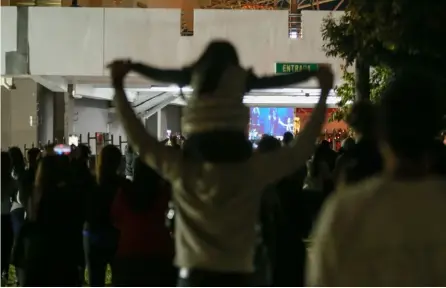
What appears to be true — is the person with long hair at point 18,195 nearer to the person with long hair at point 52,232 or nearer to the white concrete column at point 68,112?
the person with long hair at point 52,232

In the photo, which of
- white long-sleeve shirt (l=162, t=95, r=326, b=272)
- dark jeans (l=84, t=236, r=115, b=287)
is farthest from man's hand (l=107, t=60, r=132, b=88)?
dark jeans (l=84, t=236, r=115, b=287)

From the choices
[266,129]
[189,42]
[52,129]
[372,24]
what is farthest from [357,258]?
[266,129]

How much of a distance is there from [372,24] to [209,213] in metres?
5.18

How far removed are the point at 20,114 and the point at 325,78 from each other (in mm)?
20688

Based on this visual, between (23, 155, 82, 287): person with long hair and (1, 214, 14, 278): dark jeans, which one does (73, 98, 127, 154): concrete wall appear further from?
(23, 155, 82, 287): person with long hair

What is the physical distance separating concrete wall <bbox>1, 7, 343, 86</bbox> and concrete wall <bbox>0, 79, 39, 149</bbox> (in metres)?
3.52

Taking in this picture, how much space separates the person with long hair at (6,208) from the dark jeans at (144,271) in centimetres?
282

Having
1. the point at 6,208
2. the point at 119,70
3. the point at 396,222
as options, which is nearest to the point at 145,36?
the point at 6,208

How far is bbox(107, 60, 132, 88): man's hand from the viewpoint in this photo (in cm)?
322

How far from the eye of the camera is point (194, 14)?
62.6 ft

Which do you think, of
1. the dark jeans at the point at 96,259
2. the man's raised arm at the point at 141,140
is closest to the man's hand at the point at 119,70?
the man's raised arm at the point at 141,140

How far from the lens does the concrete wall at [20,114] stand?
22.4 meters

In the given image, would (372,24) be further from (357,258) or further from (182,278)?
(357,258)

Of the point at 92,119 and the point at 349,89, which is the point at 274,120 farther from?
the point at 349,89
